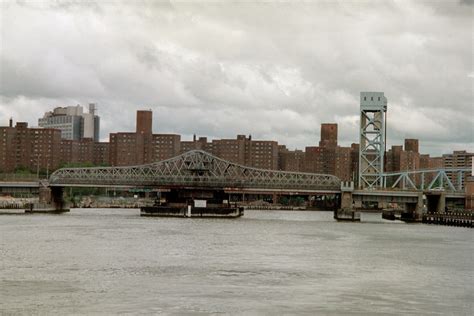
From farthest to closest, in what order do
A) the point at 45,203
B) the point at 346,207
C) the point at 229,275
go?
1. the point at 45,203
2. the point at 346,207
3. the point at 229,275

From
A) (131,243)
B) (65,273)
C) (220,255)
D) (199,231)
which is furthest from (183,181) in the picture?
(65,273)

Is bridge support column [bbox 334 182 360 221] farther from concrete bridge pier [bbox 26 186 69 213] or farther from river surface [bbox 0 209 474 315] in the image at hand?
river surface [bbox 0 209 474 315]

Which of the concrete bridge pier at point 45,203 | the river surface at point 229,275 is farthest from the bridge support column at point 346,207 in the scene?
the river surface at point 229,275

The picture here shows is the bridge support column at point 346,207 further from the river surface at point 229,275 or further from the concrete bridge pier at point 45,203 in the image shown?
the river surface at point 229,275

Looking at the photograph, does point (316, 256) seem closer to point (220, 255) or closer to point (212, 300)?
point (220, 255)

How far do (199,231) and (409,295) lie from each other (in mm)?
69134

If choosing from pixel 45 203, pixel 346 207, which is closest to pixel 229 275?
pixel 346 207

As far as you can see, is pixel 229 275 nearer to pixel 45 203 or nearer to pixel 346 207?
pixel 346 207

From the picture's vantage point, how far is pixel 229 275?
6700 cm

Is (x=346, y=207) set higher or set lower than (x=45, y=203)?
higher

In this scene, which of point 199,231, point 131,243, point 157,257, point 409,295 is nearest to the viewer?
point 409,295

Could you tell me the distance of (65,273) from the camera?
218 feet

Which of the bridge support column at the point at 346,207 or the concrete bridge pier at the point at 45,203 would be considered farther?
the concrete bridge pier at the point at 45,203

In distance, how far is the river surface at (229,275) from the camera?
52594mm
